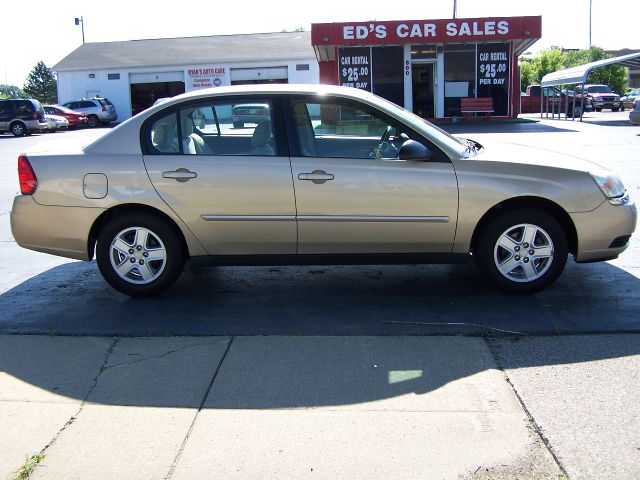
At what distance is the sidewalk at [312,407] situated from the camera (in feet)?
10.6

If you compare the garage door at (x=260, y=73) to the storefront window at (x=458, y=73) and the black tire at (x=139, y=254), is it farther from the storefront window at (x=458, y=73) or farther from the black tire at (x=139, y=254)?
the black tire at (x=139, y=254)

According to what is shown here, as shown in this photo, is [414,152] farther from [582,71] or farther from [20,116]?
[20,116]

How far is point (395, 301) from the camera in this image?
5.52 meters

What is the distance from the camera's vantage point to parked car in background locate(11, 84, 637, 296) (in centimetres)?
532

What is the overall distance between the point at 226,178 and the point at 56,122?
1253 inches

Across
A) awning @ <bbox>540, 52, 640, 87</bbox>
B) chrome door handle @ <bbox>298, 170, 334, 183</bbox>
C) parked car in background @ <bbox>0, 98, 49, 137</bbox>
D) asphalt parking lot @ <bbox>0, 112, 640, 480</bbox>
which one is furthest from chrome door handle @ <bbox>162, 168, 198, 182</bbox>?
parked car in background @ <bbox>0, 98, 49, 137</bbox>

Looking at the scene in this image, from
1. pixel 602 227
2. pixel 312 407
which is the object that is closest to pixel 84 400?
pixel 312 407

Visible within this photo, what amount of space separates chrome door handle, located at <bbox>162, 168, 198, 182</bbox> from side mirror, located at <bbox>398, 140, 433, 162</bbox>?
5.40ft

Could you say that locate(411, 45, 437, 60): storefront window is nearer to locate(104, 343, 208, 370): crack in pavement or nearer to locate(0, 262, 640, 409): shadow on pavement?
locate(0, 262, 640, 409): shadow on pavement

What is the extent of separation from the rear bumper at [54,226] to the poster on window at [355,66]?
21.8 meters

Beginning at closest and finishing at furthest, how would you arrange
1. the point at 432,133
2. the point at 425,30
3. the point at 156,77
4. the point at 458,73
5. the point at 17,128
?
1. the point at 432,133
2. the point at 425,30
3. the point at 458,73
4. the point at 17,128
5. the point at 156,77

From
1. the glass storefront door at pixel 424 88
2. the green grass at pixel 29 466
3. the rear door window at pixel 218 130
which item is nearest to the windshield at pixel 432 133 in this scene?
the rear door window at pixel 218 130

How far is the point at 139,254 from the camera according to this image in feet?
18.3

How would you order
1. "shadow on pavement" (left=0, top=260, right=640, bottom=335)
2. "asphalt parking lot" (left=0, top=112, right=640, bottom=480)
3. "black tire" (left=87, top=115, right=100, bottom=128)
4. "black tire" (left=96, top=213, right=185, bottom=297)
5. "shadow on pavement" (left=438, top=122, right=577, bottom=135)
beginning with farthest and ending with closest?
"black tire" (left=87, top=115, right=100, bottom=128) < "shadow on pavement" (left=438, top=122, right=577, bottom=135) < "black tire" (left=96, top=213, right=185, bottom=297) < "shadow on pavement" (left=0, top=260, right=640, bottom=335) < "asphalt parking lot" (left=0, top=112, right=640, bottom=480)
